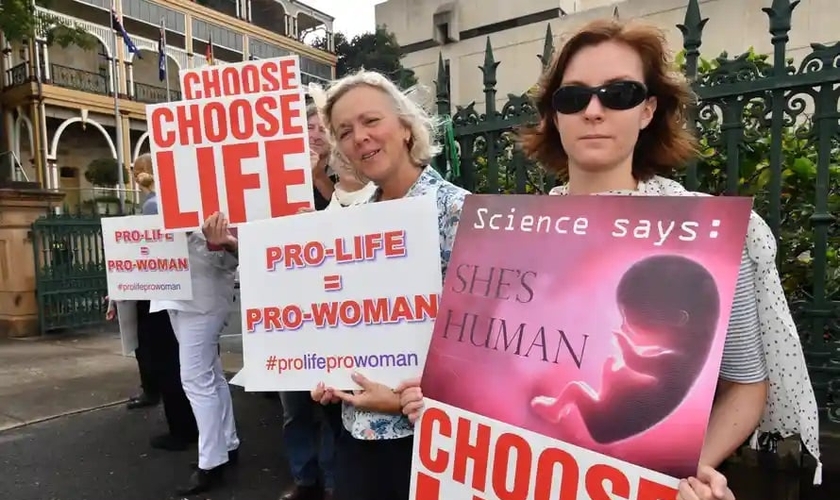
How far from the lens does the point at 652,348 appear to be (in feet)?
3.46

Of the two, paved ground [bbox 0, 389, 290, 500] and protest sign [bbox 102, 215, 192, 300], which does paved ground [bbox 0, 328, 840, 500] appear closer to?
paved ground [bbox 0, 389, 290, 500]

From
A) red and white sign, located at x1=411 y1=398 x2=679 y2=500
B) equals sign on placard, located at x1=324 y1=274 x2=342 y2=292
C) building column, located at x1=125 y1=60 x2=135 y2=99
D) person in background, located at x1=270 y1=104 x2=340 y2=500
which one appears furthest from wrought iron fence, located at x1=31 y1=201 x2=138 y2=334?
building column, located at x1=125 y1=60 x2=135 y2=99

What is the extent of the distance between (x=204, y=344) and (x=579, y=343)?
2768mm

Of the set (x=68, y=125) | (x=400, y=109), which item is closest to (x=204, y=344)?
(x=400, y=109)

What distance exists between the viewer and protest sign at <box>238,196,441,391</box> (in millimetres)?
1661

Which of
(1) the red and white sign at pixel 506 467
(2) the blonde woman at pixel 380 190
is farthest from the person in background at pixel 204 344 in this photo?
(1) the red and white sign at pixel 506 467

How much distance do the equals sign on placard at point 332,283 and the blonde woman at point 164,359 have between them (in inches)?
111

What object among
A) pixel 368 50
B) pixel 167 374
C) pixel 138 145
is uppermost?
pixel 368 50

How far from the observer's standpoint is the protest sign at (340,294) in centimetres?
166

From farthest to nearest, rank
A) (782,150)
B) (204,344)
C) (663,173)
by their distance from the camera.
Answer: (204,344), (782,150), (663,173)

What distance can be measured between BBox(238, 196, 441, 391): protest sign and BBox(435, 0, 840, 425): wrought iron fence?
1303 millimetres

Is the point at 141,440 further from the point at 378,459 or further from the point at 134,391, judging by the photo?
the point at 378,459

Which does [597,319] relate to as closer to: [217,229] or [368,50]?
[217,229]

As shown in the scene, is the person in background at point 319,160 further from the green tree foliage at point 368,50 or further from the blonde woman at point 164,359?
the green tree foliage at point 368,50
